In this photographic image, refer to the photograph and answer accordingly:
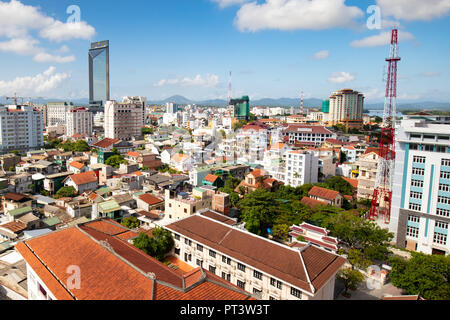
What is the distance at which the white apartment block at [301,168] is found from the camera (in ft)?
54.7

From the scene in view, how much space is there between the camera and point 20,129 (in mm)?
26891

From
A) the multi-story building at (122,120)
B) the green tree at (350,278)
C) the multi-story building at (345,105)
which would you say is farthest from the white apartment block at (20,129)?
the multi-story building at (345,105)

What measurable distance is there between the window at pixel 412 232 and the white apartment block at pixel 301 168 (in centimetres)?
626

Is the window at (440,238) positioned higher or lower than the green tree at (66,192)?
lower

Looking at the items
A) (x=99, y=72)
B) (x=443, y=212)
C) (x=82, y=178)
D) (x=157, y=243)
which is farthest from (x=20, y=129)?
(x=99, y=72)

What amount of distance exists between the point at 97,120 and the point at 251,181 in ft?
128

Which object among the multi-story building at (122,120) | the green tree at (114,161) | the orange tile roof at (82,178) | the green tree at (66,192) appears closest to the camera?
the green tree at (66,192)

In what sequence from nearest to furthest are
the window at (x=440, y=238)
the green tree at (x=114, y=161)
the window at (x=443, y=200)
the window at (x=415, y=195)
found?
the window at (x=443, y=200) < the window at (x=440, y=238) < the window at (x=415, y=195) < the green tree at (x=114, y=161)

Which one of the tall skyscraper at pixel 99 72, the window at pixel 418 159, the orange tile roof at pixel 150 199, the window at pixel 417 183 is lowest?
the orange tile roof at pixel 150 199

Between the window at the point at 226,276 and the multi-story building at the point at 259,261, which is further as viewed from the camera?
the window at the point at 226,276

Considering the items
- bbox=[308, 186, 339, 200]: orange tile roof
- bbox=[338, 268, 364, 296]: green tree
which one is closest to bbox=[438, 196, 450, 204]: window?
bbox=[308, 186, 339, 200]: orange tile roof

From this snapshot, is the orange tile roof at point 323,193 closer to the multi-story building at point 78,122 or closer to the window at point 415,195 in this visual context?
the window at point 415,195

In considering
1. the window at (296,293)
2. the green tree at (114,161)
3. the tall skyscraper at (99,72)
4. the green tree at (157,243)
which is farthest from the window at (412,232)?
the tall skyscraper at (99,72)
